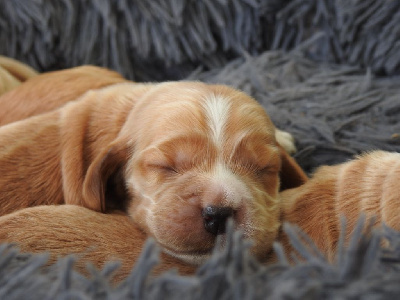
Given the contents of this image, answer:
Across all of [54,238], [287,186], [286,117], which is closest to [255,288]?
[54,238]

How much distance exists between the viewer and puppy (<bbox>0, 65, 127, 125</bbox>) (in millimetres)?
1486

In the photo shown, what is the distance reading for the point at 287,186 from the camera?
121 cm

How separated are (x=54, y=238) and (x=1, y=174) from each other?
352mm

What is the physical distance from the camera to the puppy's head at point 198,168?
91 cm

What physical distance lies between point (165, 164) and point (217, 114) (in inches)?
5.9

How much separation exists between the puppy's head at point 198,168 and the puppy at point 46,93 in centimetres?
42

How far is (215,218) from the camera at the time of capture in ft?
2.89

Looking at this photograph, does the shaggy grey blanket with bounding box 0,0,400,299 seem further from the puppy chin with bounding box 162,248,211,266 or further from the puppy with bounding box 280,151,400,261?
the puppy chin with bounding box 162,248,211,266

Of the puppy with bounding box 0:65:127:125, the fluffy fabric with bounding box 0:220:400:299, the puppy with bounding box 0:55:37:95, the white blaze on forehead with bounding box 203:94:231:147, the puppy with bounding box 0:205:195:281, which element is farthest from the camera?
the puppy with bounding box 0:55:37:95

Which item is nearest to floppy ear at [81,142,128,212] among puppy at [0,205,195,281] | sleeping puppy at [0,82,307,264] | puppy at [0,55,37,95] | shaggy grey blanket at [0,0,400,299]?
sleeping puppy at [0,82,307,264]

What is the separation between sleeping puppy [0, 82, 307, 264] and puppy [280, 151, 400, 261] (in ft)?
0.22

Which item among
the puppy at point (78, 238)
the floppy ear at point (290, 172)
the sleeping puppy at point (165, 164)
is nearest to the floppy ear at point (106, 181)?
the sleeping puppy at point (165, 164)

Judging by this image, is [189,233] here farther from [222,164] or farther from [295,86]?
[295,86]

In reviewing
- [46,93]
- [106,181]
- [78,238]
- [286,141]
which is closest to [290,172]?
[286,141]
